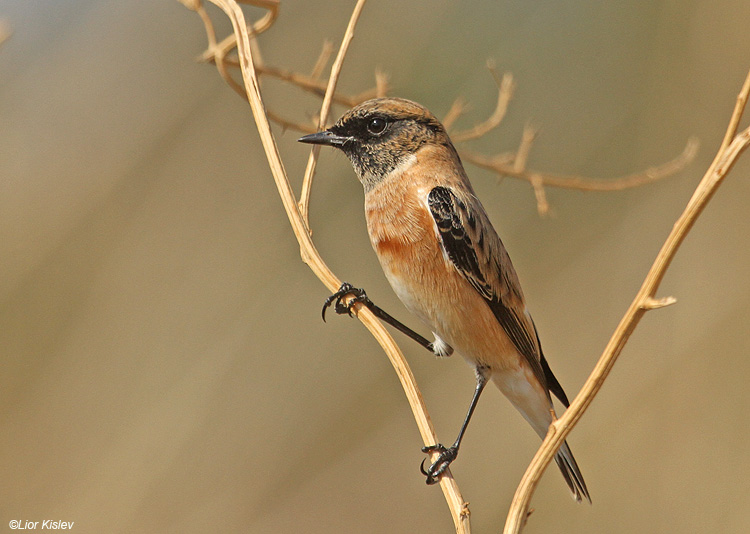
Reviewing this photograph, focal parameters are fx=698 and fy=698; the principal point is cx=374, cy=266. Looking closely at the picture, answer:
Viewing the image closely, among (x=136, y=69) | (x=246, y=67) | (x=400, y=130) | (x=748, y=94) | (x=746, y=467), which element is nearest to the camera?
(x=748, y=94)

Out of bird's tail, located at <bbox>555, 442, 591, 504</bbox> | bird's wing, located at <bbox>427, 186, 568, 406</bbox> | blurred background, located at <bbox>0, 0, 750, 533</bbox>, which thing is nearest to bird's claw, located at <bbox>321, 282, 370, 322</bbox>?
bird's wing, located at <bbox>427, 186, 568, 406</bbox>

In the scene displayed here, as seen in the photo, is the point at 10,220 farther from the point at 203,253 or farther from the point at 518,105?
the point at 518,105

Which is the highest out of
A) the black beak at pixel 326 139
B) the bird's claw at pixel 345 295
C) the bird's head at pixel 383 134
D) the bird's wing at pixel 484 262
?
the bird's head at pixel 383 134

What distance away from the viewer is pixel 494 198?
443cm

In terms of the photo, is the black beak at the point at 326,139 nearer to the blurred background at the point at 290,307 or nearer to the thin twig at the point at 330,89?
the thin twig at the point at 330,89

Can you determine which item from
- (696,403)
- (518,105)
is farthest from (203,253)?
(696,403)

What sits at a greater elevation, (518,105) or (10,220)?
(518,105)

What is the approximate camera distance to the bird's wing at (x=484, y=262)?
8.52ft

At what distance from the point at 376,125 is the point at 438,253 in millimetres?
587

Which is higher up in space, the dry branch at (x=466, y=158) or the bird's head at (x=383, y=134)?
the bird's head at (x=383, y=134)

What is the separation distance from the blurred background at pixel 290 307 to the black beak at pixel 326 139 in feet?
3.87

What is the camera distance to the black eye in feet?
9.02

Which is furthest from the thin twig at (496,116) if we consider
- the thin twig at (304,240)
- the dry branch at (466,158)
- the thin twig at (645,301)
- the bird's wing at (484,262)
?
the thin twig at (645,301)

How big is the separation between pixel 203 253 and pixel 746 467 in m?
3.37
